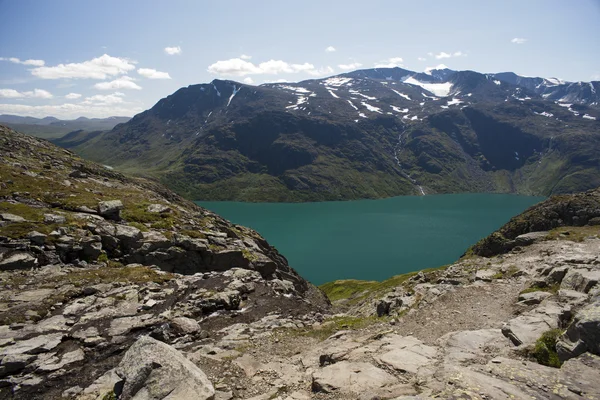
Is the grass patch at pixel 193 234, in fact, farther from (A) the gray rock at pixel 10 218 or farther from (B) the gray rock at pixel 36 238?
(A) the gray rock at pixel 10 218

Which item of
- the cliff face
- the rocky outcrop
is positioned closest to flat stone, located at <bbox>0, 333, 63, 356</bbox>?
the cliff face

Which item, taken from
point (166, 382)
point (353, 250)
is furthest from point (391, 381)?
point (353, 250)

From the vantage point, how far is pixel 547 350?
477 inches

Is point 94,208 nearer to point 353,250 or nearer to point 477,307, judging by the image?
point 477,307

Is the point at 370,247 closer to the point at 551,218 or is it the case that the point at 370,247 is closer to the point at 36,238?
the point at 551,218

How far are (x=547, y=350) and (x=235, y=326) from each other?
14.8 m

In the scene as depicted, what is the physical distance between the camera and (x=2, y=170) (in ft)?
136

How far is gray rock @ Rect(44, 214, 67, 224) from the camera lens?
29386 millimetres

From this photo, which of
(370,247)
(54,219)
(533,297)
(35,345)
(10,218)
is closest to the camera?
(35,345)

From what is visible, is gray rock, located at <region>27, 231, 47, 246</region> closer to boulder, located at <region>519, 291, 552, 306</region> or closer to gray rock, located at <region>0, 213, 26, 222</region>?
gray rock, located at <region>0, 213, 26, 222</region>

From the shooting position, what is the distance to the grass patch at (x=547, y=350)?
11.8 metres

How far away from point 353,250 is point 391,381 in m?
136

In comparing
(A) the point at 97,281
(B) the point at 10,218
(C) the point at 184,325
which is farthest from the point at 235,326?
(B) the point at 10,218

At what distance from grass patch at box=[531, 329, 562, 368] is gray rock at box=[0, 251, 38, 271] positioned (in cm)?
3031
